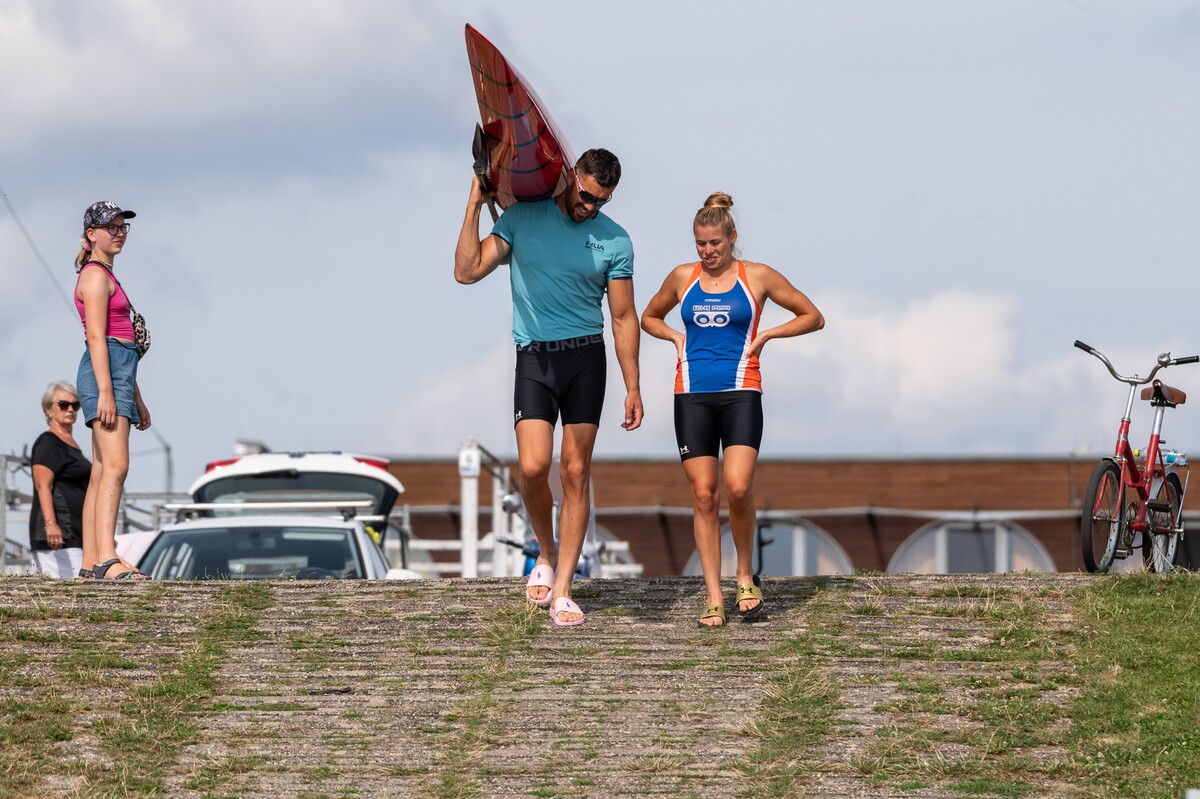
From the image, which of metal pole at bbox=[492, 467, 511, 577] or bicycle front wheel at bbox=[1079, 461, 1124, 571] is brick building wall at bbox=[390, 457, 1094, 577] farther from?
bicycle front wheel at bbox=[1079, 461, 1124, 571]

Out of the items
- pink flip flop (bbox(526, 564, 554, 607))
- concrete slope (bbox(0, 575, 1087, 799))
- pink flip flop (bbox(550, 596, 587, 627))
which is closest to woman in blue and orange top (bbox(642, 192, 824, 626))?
concrete slope (bbox(0, 575, 1087, 799))

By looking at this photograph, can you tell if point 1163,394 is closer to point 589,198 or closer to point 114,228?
point 589,198

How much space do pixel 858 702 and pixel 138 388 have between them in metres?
4.79

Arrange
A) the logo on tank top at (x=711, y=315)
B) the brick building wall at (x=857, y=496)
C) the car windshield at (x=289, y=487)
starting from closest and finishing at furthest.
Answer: the logo on tank top at (x=711, y=315)
the car windshield at (x=289, y=487)
the brick building wall at (x=857, y=496)

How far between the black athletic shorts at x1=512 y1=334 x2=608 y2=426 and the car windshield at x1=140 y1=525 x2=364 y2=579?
4.00 meters

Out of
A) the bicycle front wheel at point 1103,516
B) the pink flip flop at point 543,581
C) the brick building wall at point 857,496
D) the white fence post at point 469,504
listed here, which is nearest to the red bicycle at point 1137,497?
the bicycle front wheel at point 1103,516

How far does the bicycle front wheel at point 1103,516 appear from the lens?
1129 centimetres

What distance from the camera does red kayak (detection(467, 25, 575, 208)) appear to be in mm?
9172

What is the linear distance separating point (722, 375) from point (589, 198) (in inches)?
42.5

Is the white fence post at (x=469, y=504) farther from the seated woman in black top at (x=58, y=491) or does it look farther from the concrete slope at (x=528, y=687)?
the concrete slope at (x=528, y=687)

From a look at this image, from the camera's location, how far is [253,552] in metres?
12.9

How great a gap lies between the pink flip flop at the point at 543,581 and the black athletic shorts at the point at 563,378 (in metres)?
0.83

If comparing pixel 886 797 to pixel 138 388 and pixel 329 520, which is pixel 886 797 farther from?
pixel 329 520

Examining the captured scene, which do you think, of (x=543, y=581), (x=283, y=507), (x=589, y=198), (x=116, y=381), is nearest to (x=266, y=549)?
(x=116, y=381)
